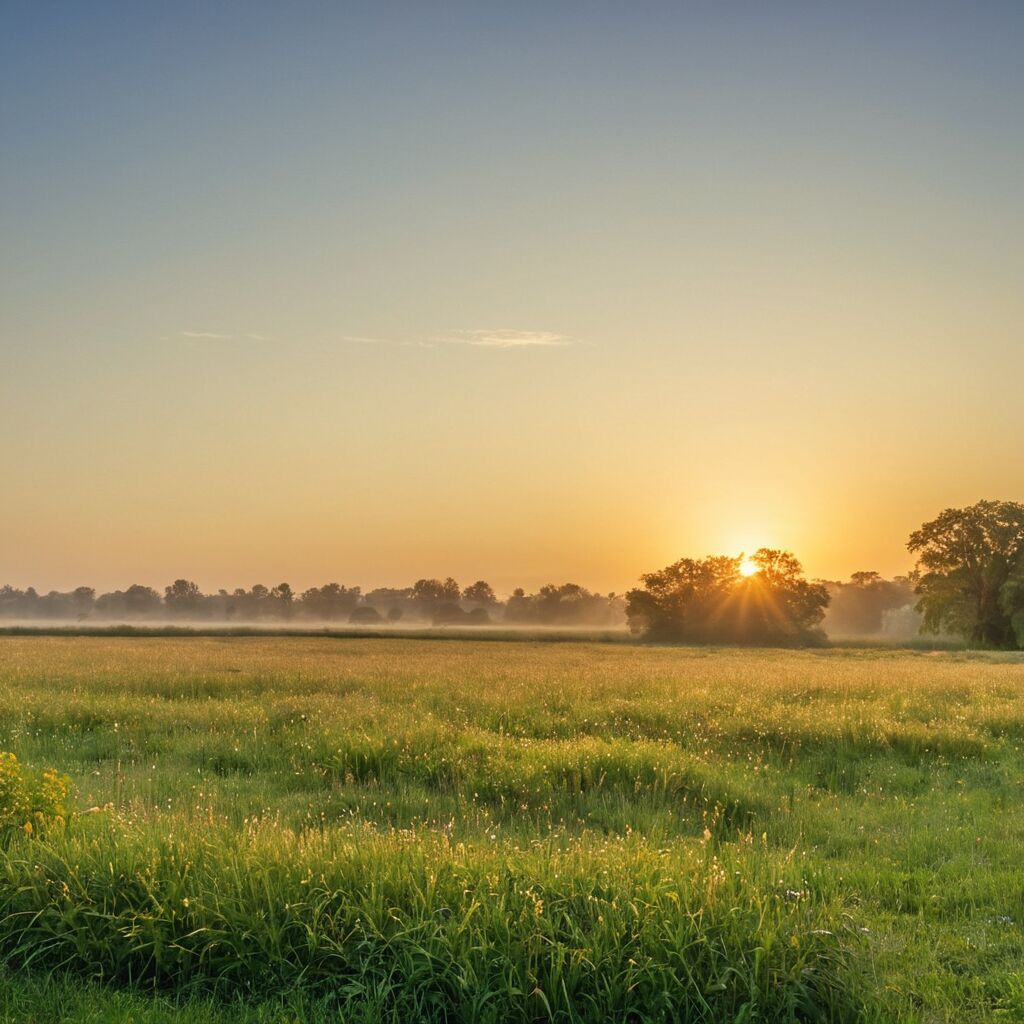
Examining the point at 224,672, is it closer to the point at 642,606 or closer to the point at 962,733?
the point at 962,733

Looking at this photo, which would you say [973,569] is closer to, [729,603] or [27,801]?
[729,603]

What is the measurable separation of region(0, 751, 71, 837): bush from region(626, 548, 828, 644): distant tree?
276ft

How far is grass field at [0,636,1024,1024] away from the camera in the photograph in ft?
17.8

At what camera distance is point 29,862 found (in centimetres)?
690

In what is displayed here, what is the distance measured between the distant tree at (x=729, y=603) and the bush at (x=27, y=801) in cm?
A: 8401

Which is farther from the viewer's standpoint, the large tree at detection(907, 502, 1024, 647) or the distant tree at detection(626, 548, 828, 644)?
the distant tree at detection(626, 548, 828, 644)

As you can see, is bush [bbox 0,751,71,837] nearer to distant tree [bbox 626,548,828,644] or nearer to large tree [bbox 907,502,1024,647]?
large tree [bbox 907,502,1024,647]

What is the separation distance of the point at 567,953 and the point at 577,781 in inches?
245

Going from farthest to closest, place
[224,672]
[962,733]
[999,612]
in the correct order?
[999,612] → [224,672] → [962,733]

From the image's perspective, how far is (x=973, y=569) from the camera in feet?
234

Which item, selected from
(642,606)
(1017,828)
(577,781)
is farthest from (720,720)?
(642,606)

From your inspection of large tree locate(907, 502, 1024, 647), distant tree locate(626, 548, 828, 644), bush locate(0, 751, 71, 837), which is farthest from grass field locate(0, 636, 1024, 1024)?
distant tree locate(626, 548, 828, 644)

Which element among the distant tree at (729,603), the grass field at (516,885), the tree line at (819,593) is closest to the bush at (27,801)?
the grass field at (516,885)

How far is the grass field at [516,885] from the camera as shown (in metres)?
5.42
